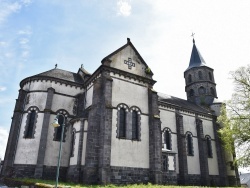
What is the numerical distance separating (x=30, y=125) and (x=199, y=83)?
32505mm

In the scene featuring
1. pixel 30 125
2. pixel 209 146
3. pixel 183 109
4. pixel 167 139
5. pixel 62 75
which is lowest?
pixel 209 146

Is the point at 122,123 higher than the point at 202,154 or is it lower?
higher

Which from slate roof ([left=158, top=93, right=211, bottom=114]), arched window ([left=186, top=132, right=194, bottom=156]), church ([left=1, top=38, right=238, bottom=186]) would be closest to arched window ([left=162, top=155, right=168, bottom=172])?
church ([left=1, top=38, right=238, bottom=186])

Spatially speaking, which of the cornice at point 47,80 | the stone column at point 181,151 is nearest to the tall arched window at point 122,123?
the cornice at point 47,80

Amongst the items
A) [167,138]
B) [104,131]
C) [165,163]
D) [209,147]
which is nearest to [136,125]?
[104,131]

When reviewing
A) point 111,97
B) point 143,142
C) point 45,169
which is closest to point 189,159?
point 143,142

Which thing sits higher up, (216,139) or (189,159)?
(216,139)

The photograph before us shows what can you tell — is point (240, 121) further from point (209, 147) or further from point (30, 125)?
point (30, 125)

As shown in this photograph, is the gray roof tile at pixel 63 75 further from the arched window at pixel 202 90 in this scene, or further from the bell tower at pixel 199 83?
the arched window at pixel 202 90

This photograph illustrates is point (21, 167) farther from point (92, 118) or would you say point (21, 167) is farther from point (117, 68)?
point (117, 68)

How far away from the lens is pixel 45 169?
68.1ft

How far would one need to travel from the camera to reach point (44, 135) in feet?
70.1

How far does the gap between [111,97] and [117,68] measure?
358 centimetres

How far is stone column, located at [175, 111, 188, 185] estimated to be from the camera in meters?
26.1
